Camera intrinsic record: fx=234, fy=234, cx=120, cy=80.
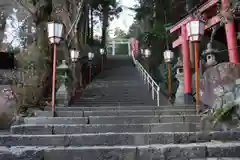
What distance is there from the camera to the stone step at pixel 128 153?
12.9 feet

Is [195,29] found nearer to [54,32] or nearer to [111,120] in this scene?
[111,120]

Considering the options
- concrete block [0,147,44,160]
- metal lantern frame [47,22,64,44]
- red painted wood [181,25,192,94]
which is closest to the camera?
concrete block [0,147,44,160]

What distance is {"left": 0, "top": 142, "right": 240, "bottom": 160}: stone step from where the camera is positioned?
3918mm

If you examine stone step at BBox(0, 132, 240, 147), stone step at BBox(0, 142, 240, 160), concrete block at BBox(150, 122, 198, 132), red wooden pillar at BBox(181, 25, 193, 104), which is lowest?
stone step at BBox(0, 142, 240, 160)

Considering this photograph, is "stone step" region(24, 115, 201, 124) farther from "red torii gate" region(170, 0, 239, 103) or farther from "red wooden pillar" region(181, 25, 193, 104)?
"red wooden pillar" region(181, 25, 193, 104)

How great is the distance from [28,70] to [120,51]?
25682mm

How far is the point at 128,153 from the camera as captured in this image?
13.0ft

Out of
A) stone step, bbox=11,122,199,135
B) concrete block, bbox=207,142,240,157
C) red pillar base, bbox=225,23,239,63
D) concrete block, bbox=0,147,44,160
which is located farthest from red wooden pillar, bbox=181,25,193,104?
concrete block, bbox=0,147,44,160

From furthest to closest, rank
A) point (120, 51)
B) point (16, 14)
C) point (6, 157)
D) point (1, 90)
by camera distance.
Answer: point (120, 51) → point (16, 14) → point (1, 90) → point (6, 157)

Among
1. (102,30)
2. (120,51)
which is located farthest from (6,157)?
(120,51)

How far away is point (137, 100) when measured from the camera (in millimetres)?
9477

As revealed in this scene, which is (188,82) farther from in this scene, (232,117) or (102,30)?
(102,30)

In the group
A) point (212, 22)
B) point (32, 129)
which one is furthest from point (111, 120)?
point (212, 22)

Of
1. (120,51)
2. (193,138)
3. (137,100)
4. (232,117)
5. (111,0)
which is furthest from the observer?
(120,51)
